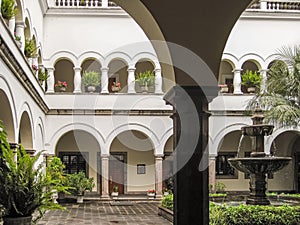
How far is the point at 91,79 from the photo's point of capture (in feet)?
68.7

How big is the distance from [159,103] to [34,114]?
6.35 meters

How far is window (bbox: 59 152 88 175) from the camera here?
76.5ft

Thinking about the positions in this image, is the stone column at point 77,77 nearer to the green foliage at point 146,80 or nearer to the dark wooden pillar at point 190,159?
the green foliage at point 146,80

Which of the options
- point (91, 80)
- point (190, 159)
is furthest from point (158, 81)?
point (190, 159)

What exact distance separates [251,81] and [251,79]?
85 millimetres

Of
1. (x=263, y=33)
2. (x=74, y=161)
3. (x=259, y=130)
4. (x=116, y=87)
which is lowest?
(x=74, y=161)

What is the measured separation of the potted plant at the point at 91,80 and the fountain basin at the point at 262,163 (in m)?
9.91

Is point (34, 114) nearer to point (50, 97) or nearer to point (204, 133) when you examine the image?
point (50, 97)

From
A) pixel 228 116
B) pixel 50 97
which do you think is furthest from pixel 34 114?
pixel 228 116

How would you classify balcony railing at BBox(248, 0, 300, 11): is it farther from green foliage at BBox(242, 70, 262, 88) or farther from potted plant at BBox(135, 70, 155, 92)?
potted plant at BBox(135, 70, 155, 92)

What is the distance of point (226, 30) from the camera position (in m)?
5.71

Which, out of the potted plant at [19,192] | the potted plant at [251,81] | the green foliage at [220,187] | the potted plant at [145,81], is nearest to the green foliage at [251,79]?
the potted plant at [251,81]

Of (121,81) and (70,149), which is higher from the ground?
(121,81)

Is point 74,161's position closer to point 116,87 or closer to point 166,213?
point 116,87
